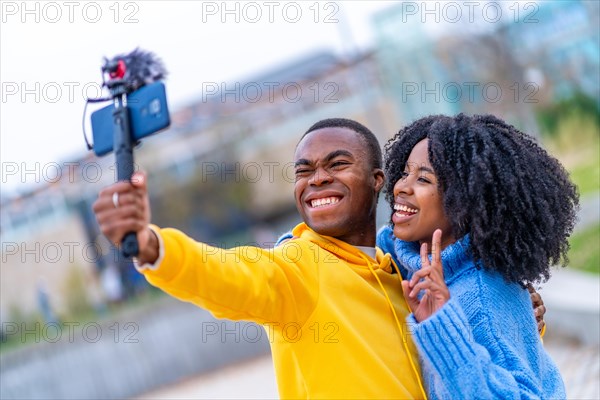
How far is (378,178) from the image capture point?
12.0 feet

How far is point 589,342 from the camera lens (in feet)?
28.7

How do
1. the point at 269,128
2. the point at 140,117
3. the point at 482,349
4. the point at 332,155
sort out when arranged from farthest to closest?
the point at 269,128, the point at 332,155, the point at 482,349, the point at 140,117

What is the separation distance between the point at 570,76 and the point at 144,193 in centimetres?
3436

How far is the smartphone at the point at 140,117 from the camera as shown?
2.47 meters

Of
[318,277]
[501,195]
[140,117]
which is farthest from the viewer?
[501,195]

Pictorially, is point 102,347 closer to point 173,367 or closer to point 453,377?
point 173,367

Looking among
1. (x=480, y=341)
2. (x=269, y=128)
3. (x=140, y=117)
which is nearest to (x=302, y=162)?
(x=480, y=341)

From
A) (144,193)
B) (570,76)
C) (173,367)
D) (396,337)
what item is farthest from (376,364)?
(570,76)

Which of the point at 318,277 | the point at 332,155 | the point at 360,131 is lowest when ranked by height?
the point at 318,277

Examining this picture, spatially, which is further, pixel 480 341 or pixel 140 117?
pixel 480 341

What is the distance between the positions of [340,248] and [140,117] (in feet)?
3.73

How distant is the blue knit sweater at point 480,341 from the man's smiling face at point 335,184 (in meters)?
0.27

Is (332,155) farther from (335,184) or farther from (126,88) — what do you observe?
(126,88)

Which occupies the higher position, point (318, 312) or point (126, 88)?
point (126, 88)
